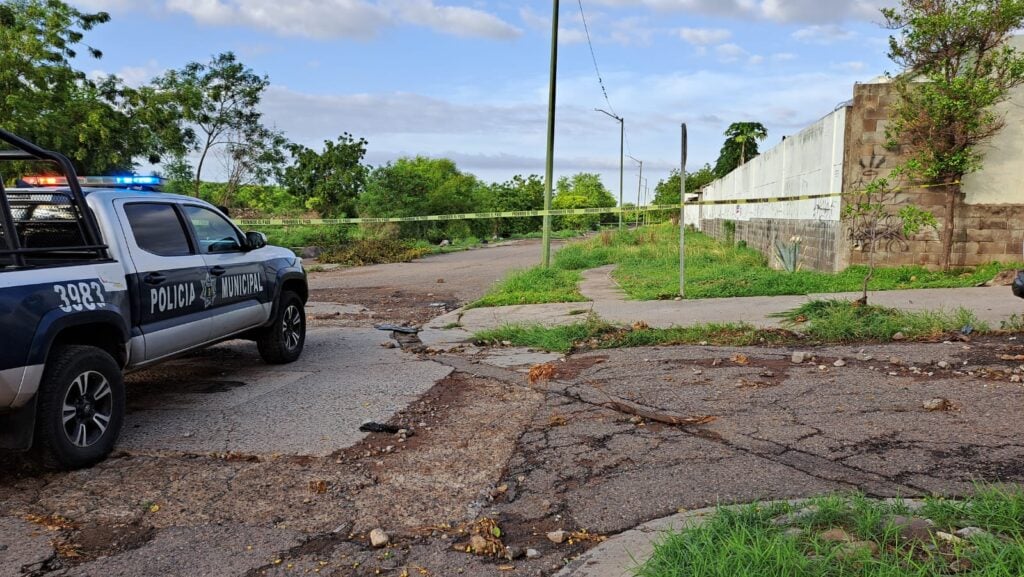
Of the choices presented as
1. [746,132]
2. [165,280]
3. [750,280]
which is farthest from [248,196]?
[746,132]

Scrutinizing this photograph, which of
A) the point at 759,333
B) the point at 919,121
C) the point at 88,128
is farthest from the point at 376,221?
the point at 759,333

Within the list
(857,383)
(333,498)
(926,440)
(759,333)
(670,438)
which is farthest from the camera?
(759,333)

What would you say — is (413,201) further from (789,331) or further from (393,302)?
(789,331)

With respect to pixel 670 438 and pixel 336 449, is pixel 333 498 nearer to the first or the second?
pixel 336 449

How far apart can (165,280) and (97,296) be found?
2.86 feet

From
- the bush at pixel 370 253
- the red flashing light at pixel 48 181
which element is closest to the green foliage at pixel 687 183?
the bush at pixel 370 253

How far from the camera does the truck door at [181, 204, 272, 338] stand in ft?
21.7

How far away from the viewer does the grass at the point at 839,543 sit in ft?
8.72

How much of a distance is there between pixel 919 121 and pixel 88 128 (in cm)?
2280

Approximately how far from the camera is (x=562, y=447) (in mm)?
4836

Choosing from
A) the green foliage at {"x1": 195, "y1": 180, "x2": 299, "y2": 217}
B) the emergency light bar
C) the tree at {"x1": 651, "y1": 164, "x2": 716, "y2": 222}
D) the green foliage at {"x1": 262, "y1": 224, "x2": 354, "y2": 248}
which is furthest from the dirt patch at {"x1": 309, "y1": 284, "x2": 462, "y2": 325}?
the tree at {"x1": 651, "y1": 164, "x2": 716, "y2": 222}

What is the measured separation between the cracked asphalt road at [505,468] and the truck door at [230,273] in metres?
0.68

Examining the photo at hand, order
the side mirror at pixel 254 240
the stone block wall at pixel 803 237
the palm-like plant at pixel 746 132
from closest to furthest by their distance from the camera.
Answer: the side mirror at pixel 254 240 → the stone block wall at pixel 803 237 → the palm-like plant at pixel 746 132

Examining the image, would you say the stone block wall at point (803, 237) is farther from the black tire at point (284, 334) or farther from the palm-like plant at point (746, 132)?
the palm-like plant at point (746, 132)
